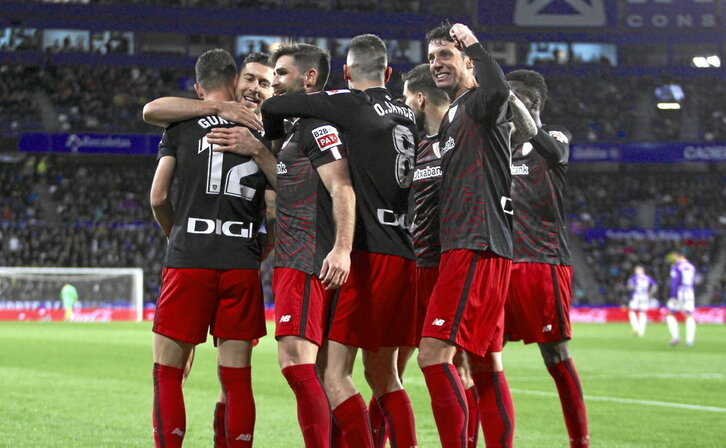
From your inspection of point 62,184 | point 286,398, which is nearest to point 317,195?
point 286,398

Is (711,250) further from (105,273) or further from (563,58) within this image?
(105,273)

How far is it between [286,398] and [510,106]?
6.02 meters

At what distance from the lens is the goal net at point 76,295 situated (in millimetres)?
31172

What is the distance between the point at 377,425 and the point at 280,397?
15.6 feet

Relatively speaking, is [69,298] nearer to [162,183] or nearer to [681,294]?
[681,294]

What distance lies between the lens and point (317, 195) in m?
5.05

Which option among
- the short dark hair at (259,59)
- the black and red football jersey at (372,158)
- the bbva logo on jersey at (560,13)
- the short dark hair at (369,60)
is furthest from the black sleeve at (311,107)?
the bbva logo on jersey at (560,13)

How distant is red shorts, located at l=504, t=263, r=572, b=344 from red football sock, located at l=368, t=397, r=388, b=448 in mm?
1050

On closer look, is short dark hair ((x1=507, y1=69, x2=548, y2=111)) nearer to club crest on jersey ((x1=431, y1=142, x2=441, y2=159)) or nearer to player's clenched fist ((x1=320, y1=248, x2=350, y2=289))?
club crest on jersey ((x1=431, y1=142, x2=441, y2=159))

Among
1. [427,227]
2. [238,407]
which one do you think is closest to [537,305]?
[427,227]

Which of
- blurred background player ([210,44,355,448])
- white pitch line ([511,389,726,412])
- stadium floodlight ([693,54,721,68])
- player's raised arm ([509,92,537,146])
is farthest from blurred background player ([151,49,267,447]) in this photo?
stadium floodlight ([693,54,721,68])

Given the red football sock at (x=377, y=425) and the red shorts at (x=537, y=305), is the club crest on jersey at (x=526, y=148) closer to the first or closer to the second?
the red shorts at (x=537, y=305)

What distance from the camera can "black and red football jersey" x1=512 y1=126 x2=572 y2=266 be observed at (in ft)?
20.8

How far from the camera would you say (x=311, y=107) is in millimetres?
4984
